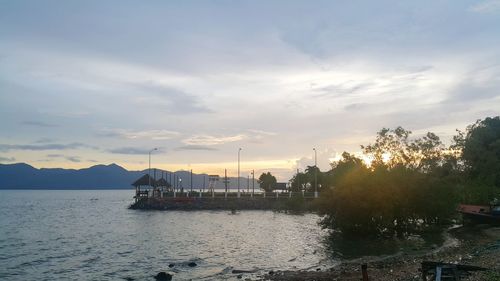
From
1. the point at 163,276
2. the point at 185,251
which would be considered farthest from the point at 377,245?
the point at 163,276

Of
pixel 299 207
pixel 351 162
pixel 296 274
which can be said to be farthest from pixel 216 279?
pixel 299 207

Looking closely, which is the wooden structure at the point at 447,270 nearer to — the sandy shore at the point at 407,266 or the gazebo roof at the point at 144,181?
the sandy shore at the point at 407,266

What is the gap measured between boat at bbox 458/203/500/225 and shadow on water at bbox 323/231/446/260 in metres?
9.48

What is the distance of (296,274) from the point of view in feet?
88.6

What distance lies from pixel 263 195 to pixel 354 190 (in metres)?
65.1

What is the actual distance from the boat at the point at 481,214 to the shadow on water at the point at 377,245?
948 cm

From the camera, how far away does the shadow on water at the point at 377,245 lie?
3488 cm

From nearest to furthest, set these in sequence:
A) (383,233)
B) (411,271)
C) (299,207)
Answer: (411,271) < (383,233) < (299,207)

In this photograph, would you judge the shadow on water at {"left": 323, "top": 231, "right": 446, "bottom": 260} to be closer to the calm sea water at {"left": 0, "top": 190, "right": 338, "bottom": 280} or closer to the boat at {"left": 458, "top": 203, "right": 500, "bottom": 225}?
the calm sea water at {"left": 0, "top": 190, "right": 338, "bottom": 280}

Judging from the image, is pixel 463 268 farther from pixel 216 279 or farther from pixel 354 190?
pixel 354 190

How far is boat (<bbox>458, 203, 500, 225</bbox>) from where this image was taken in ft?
169

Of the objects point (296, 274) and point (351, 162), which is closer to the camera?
point (296, 274)

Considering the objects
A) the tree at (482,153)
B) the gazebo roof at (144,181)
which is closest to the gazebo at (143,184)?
the gazebo roof at (144,181)

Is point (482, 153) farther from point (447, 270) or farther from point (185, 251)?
point (447, 270)
